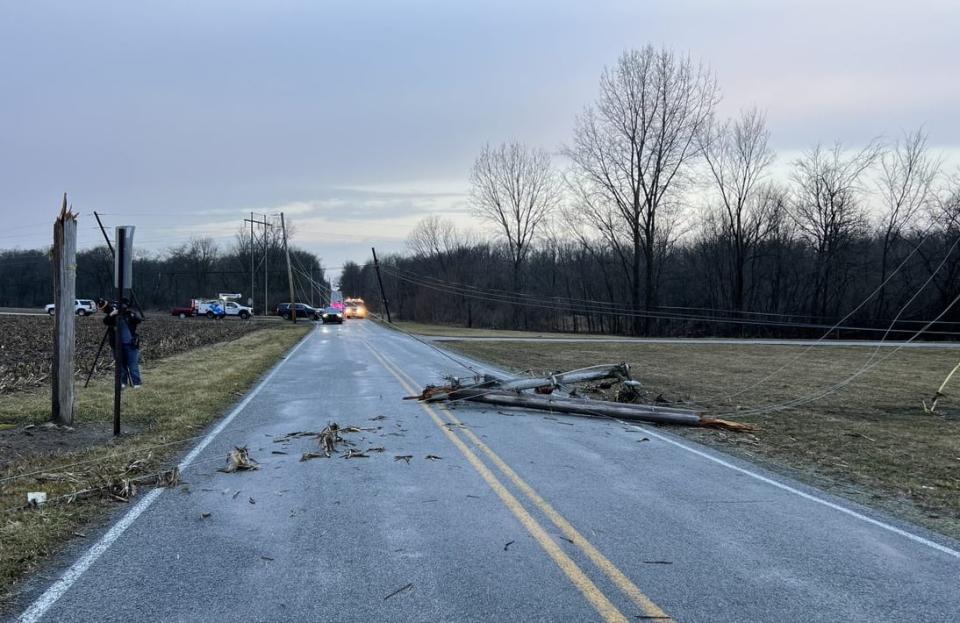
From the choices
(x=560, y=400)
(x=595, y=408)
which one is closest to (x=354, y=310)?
(x=560, y=400)

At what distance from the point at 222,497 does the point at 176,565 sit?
5.41ft

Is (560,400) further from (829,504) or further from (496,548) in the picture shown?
(496,548)

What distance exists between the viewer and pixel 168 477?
6.43m

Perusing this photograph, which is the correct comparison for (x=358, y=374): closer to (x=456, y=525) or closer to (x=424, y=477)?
(x=424, y=477)

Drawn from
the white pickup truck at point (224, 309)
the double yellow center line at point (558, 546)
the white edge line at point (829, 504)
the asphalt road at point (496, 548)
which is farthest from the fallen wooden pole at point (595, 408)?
the white pickup truck at point (224, 309)

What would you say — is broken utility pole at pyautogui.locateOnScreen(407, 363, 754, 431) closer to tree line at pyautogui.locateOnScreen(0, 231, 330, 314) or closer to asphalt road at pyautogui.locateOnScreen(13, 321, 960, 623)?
asphalt road at pyautogui.locateOnScreen(13, 321, 960, 623)

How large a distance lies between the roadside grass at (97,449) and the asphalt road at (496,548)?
38 centimetres

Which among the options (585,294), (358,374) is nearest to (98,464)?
(358,374)

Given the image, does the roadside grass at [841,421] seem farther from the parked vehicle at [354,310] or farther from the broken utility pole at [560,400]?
the parked vehicle at [354,310]

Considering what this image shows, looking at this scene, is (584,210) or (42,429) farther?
(584,210)

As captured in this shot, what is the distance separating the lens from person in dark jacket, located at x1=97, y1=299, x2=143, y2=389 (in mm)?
10750

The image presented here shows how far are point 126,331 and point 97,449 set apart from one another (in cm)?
443

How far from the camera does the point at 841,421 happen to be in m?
11.0

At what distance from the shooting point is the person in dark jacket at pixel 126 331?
1075 cm
